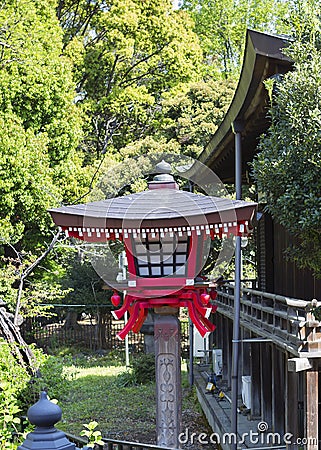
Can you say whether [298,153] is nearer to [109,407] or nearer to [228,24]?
[109,407]

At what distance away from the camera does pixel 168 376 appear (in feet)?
28.5

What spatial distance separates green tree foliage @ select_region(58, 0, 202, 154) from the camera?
27266 mm

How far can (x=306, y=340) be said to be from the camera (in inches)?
293

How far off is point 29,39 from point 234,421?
45.0ft

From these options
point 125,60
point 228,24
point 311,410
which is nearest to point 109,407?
point 311,410

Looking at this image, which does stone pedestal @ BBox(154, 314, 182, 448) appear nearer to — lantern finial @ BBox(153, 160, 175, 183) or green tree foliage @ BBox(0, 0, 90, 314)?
lantern finial @ BBox(153, 160, 175, 183)

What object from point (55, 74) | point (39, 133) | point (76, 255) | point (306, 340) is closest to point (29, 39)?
point (55, 74)

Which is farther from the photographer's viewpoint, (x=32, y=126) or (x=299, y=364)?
(x=32, y=126)

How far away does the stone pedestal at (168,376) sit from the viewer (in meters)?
8.65

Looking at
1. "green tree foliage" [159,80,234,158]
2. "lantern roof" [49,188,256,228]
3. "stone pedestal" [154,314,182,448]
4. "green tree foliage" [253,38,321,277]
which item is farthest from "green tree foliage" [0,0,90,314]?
"green tree foliage" [253,38,321,277]

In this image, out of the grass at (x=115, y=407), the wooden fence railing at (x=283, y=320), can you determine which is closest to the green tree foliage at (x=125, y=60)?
the grass at (x=115, y=407)

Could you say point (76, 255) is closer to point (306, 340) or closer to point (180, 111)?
point (180, 111)

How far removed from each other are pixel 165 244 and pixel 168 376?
1.84 meters

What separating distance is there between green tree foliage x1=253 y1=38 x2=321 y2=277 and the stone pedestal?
82.1 inches
